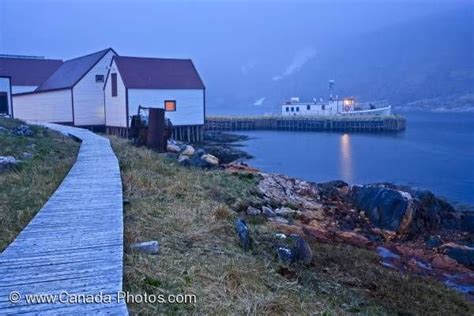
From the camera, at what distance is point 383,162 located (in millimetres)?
35844

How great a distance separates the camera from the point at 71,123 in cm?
3781

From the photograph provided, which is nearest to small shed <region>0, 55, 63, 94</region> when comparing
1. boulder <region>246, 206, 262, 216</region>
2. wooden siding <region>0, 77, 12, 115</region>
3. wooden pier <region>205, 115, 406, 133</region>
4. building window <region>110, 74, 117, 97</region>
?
wooden siding <region>0, 77, 12, 115</region>

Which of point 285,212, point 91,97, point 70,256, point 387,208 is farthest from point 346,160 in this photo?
point 70,256

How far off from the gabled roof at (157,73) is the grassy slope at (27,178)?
20008mm

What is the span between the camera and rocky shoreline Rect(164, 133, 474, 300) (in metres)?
9.54

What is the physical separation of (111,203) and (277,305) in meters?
3.63

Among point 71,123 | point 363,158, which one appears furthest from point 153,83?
point 363,158

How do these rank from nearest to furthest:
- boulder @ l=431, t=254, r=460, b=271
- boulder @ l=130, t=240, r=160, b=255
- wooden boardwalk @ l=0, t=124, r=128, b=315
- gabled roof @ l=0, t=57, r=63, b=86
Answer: wooden boardwalk @ l=0, t=124, r=128, b=315, boulder @ l=130, t=240, r=160, b=255, boulder @ l=431, t=254, r=460, b=271, gabled roof @ l=0, t=57, r=63, b=86

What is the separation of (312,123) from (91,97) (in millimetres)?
43390

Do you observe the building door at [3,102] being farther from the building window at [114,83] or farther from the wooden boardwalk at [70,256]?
the wooden boardwalk at [70,256]

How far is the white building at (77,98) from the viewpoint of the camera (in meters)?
38.0

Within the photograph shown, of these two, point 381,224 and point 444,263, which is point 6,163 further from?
point 444,263

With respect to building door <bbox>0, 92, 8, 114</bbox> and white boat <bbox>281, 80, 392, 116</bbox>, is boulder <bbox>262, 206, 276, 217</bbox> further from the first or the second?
white boat <bbox>281, 80, 392, 116</bbox>

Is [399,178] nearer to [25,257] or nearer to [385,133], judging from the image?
[25,257]
